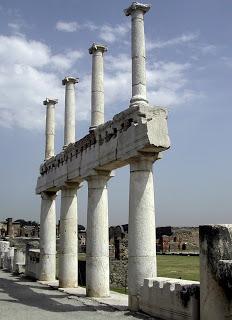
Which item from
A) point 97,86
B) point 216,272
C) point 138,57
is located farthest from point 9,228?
point 216,272

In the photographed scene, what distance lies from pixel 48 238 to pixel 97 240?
19.7 ft

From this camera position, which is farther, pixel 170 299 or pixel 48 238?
pixel 48 238

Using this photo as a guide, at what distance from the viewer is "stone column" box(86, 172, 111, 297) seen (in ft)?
46.8

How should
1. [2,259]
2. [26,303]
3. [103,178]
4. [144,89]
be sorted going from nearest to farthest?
[144,89] < [26,303] < [103,178] < [2,259]

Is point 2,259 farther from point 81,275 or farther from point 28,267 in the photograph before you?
point 81,275

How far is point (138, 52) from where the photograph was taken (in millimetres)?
12570

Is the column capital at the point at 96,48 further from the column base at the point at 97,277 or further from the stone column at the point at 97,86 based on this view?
the column base at the point at 97,277

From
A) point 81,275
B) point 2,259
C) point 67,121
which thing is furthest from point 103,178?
point 2,259

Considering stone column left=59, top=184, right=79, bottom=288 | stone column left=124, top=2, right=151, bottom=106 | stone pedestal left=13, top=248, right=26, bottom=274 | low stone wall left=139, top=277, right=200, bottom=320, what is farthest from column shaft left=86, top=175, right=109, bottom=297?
stone pedestal left=13, top=248, right=26, bottom=274

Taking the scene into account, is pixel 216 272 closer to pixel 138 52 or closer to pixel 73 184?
pixel 138 52

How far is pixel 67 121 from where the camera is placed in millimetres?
17922

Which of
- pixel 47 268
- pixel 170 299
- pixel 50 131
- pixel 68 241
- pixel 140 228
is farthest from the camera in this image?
pixel 50 131

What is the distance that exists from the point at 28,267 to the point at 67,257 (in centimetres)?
551

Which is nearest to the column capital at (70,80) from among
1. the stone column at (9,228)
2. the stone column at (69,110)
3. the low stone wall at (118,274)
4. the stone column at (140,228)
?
the stone column at (69,110)
